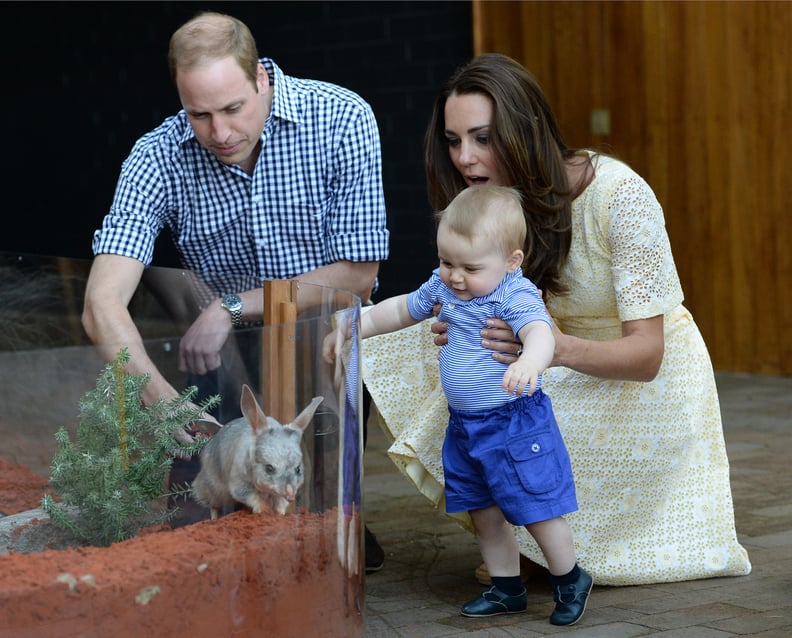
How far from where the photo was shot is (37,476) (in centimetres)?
208

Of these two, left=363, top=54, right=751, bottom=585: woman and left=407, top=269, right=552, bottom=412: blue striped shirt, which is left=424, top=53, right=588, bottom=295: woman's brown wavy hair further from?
left=407, top=269, right=552, bottom=412: blue striped shirt

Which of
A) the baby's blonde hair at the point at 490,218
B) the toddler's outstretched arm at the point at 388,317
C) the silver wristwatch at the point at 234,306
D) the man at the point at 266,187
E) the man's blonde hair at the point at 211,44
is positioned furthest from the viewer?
the man at the point at 266,187

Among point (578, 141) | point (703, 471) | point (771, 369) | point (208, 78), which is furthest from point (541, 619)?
point (578, 141)

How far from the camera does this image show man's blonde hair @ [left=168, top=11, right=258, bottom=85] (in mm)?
2678

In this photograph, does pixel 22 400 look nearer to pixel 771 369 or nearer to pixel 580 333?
pixel 580 333

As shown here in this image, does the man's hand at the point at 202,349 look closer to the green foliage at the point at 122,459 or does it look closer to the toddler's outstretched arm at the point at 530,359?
the green foliage at the point at 122,459

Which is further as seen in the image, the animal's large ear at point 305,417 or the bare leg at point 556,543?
the bare leg at point 556,543

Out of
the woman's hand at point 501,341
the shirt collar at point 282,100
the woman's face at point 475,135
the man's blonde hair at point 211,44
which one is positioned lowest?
the woman's hand at point 501,341

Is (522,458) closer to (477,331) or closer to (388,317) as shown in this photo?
(477,331)

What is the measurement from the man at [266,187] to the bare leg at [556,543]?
58 centimetres

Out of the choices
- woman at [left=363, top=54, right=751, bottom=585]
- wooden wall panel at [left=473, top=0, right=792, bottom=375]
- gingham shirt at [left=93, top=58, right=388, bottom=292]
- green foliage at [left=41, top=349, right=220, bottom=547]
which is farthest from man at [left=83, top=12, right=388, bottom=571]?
wooden wall panel at [left=473, top=0, right=792, bottom=375]

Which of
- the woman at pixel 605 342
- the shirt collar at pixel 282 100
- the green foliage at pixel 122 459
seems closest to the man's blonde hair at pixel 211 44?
the shirt collar at pixel 282 100

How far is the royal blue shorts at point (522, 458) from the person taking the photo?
2395mm

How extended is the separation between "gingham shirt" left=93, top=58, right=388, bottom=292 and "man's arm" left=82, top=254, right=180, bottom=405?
333mm
